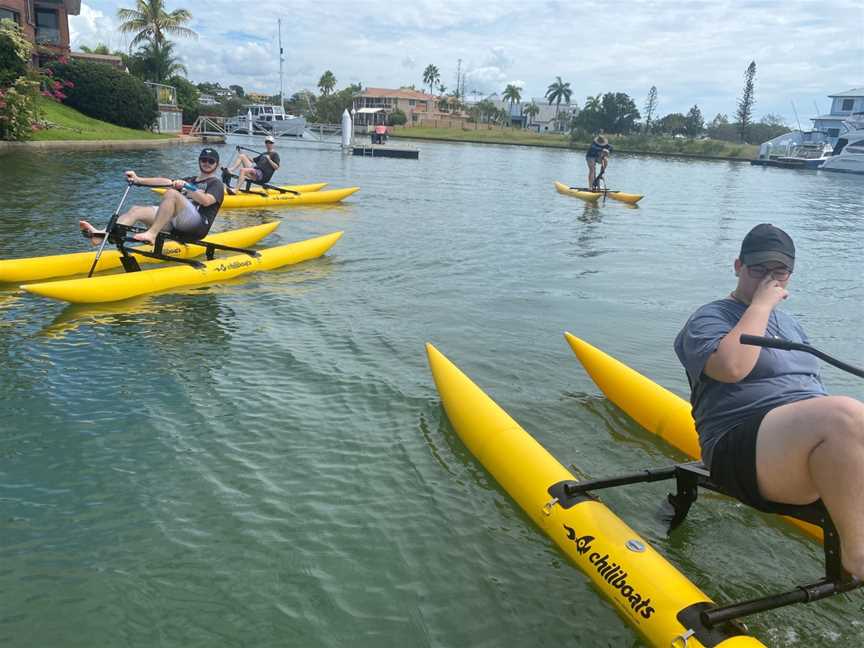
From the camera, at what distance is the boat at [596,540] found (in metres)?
3.02

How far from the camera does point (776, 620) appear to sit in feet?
11.3

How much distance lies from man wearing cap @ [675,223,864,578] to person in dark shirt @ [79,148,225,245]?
299 inches

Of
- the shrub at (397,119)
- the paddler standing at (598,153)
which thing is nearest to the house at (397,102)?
the shrub at (397,119)

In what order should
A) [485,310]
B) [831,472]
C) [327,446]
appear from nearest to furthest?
[831,472], [327,446], [485,310]

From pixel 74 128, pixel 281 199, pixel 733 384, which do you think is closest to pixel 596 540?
pixel 733 384

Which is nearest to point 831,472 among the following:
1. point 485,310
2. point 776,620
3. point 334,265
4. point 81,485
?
point 776,620

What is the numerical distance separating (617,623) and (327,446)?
258 cm

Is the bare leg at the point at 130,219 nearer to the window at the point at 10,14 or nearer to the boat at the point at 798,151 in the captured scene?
the window at the point at 10,14

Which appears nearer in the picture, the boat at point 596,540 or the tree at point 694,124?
the boat at point 596,540

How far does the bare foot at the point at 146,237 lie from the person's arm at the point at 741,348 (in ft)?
25.6

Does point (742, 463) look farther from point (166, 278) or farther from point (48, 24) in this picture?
point (48, 24)

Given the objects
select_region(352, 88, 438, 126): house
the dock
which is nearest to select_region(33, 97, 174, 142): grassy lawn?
the dock

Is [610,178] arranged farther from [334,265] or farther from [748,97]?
[748,97]

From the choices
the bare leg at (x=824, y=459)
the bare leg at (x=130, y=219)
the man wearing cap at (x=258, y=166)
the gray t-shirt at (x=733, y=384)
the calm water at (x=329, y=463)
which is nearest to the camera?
the bare leg at (x=824, y=459)
